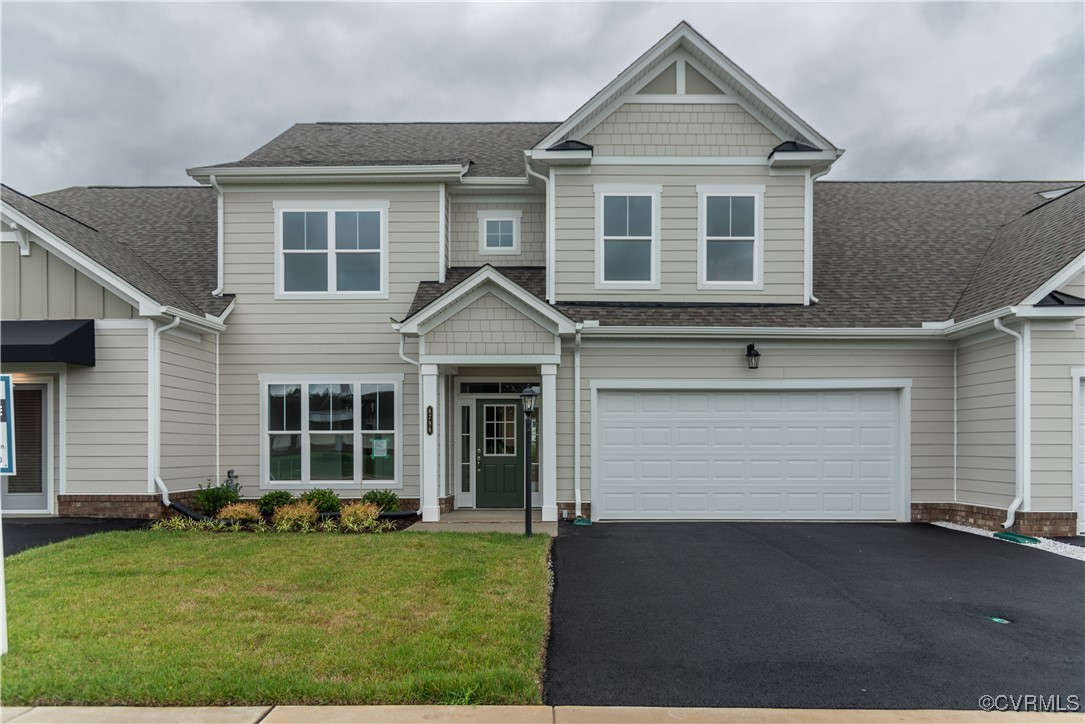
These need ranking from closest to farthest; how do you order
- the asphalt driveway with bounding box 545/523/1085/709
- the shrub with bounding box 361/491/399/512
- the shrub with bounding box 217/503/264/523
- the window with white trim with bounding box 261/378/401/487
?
1. the asphalt driveway with bounding box 545/523/1085/709
2. the shrub with bounding box 217/503/264/523
3. the shrub with bounding box 361/491/399/512
4. the window with white trim with bounding box 261/378/401/487

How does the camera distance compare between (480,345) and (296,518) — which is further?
(480,345)

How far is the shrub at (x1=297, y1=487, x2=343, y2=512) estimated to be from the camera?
1127 cm

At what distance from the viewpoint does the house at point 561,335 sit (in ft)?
35.1

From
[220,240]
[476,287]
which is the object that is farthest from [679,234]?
[220,240]

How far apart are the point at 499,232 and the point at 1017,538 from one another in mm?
9654

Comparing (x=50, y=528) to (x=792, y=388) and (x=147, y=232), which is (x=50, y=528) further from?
(x=792, y=388)

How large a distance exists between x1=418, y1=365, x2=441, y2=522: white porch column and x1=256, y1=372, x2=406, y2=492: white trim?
3.54 feet

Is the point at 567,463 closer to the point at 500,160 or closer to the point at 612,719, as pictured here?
the point at 500,160

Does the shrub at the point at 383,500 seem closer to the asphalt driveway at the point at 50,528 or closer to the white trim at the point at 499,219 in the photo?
the asphalt driveway at the point at 50,528

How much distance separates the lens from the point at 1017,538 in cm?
974

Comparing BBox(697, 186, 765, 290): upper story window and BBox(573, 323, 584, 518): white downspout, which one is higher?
BBox(697, 186, 765, 290): upper story window

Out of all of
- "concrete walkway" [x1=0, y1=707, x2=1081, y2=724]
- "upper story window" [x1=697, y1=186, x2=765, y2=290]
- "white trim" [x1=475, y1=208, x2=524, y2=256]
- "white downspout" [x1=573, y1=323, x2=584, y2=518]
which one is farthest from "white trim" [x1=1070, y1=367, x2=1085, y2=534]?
"white trim" [x1=475, y1=208, x2=524, y2=256]

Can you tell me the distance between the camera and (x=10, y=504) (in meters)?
10.9

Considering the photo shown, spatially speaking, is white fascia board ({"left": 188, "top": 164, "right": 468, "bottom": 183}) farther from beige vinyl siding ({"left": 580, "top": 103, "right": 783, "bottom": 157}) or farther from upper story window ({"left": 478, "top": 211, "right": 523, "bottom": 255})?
beige vinyl siding ({"left": 580, "top": 103, "right": 783, "bottom": 157})
